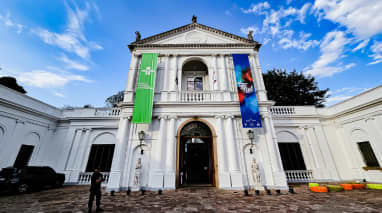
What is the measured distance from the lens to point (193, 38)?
494 inches

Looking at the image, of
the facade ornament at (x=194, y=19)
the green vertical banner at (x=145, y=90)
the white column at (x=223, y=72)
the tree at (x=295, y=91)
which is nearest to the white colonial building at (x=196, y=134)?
the white column at (x=223, y=72)

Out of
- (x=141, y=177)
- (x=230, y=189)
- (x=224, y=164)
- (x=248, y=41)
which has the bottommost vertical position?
(x=230, y=189)

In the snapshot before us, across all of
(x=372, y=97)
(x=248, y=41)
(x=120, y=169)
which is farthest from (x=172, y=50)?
(x=372, y=97)

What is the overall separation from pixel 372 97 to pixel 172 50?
1487 centimetres

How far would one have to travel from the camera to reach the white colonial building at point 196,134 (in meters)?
8.55

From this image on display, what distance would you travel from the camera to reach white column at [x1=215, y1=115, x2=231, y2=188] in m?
8.06

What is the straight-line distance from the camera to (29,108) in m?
10.8

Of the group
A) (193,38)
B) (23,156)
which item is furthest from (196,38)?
(23,156)

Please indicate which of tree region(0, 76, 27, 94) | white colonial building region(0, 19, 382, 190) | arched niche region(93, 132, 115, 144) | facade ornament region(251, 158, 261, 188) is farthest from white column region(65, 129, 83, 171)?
tree region(0, 76, 27, 94)

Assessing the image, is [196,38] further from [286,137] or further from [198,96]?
→ [286,137]

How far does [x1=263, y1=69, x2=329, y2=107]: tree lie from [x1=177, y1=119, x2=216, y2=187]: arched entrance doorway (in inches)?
595

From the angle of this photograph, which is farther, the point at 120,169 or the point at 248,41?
the point at 248,41

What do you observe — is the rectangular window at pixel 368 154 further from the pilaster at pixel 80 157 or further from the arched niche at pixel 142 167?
the pilaster at pixel 80 157

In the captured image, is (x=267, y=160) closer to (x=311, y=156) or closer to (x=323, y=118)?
(x=311, y=156)
